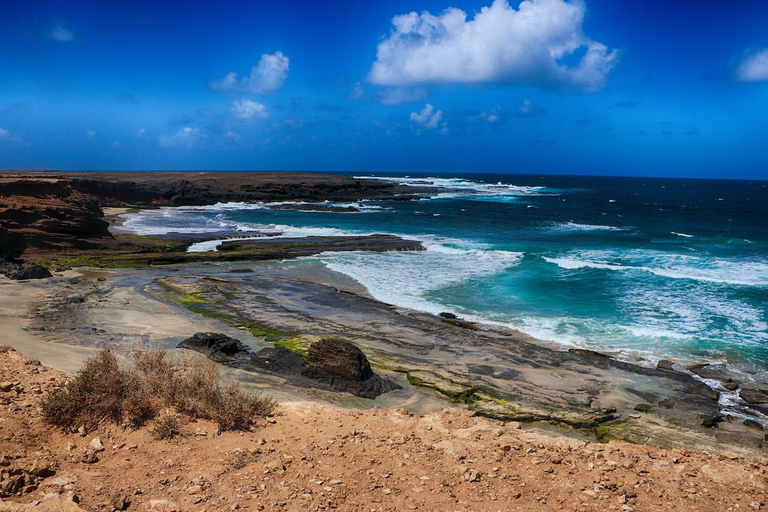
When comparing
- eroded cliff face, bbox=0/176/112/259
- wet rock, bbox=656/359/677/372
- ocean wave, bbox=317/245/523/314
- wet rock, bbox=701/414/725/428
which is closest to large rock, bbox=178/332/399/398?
wet rock, bbox=701/414/725/428

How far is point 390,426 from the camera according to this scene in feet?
26.6

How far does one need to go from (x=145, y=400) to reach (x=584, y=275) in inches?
888

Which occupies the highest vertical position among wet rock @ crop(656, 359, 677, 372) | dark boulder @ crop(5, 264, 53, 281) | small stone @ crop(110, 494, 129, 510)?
small stone @ crop(110, 494, 129, 510)

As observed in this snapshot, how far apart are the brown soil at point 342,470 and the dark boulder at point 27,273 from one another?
13998mm

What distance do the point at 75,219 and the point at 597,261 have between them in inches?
1162

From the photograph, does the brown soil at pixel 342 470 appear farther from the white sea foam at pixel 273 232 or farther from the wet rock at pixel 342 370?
the white sea foam at pixel 273 232

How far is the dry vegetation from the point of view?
6844 mm

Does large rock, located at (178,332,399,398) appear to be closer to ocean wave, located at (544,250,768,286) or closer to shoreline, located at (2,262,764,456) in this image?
shoreline, located at (2,262,764,456)

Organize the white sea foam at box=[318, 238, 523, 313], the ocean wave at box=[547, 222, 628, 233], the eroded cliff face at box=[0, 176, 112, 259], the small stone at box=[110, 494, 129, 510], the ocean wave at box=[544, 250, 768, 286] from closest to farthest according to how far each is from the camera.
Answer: the small stone at box=[110, 494, 129, 510]
the white sea foam at box=[318, 238, 523, 313]
the eroded cliff face at box=[0, 176, 112, 259]
the ocean wave at box=[544, 250, 768, 286]
the ocean wave at box=[547, 222, 628, 233]

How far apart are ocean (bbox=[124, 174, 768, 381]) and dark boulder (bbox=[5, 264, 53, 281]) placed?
11380 mm

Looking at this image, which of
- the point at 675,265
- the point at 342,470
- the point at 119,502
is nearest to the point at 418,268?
the point at 675,265

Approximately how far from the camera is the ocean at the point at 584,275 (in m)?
16.5

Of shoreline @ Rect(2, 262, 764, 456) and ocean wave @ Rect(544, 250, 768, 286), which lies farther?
ocean wave @ Rect(544, 250, 768, 286)

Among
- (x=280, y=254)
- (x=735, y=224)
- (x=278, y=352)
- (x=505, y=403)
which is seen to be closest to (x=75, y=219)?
(x=280, y=254)
